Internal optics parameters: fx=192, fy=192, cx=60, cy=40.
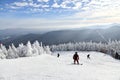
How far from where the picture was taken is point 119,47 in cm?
17012

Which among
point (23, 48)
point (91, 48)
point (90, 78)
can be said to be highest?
point (90, 78)

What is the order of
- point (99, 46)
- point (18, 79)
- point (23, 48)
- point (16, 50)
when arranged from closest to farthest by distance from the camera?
point (18, 79)
point (23, 48)
point (16, 50)
point (99, 46)

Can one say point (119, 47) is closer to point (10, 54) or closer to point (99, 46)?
point (99, 46)

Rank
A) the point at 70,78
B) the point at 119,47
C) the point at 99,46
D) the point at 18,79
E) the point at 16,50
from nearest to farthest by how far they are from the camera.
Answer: the point at 18,79 → the point at 70,78 → the point at 16,50 → the point at 119,47 → the point at 99,46

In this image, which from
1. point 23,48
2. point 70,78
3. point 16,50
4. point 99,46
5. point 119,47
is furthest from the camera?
point 99,46

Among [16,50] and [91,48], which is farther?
[91,48]

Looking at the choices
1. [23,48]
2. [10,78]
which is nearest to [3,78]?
[10,78]

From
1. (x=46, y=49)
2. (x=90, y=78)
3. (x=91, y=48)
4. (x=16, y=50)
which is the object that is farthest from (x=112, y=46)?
(x=90, y=78)

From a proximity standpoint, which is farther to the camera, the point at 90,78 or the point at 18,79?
the point at 90,78

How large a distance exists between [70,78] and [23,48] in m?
76.9

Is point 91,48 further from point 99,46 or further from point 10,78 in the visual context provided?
point 10,78

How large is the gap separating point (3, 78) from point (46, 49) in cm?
12009

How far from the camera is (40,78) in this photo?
14469 millimetres

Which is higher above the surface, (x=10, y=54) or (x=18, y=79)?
(x=18, y=79)
